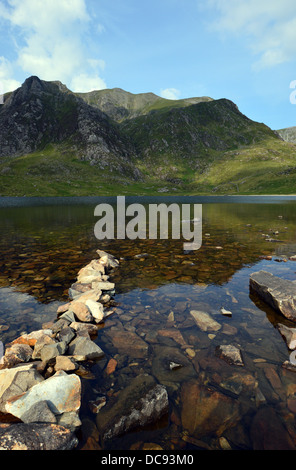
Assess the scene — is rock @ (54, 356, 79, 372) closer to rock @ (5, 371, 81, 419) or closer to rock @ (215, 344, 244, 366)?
rock @ (5, 371, 81, 419)

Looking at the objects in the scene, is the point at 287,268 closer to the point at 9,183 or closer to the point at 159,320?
the point at 159,320

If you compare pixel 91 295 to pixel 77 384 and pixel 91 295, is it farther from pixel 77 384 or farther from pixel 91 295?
pixel 77 384

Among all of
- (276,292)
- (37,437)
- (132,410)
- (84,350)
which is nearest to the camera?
(37,437)

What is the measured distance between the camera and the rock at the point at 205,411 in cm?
481

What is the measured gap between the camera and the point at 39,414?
15.9 feet

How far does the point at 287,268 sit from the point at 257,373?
10991 millimetres

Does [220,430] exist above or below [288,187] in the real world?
below

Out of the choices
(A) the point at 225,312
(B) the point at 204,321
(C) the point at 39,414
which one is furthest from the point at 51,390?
(A) the point at 225,312

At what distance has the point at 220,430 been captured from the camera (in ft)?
15.6

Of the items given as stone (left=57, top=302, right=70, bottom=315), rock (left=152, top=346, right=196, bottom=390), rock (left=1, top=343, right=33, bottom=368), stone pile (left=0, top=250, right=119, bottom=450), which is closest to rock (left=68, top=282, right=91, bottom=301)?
stone pile (left=0, top=250, right=119, bottom=450)

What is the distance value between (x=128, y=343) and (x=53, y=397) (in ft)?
9.63

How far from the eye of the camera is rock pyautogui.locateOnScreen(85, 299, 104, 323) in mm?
9102

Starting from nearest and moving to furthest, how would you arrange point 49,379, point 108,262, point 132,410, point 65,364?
point 132,410 → point 49,379 → point 65,364 → point 108,262
